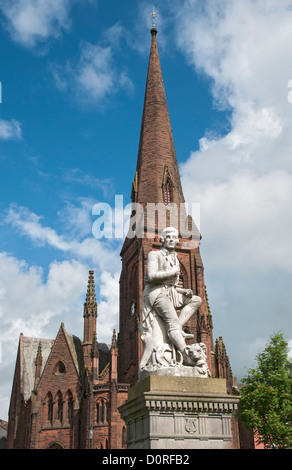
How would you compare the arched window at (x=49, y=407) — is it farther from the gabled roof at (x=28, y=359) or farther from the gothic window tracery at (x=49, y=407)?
the gabled roof at (x=28, y=359)

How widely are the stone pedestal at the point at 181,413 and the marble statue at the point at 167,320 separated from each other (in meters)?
0.26

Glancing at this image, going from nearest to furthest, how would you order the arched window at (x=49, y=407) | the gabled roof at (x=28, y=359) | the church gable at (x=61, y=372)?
the arched window at (x=49, y=407), the church gable at (x=61, y=372), the gabled roof at (x=28, y=359)

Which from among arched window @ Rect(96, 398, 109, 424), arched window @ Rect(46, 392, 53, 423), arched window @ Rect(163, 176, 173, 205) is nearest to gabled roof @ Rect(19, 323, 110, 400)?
arched window @ Rect(46, 392, 53, 423)

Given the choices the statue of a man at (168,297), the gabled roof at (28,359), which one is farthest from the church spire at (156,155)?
the statue of a man at (168,297)

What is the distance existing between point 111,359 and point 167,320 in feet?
122

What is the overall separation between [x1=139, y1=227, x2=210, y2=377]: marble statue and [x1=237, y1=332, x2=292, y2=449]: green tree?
24.8m

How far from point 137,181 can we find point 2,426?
34466mm

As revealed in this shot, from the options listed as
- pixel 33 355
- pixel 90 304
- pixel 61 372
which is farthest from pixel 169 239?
pixel 33 355

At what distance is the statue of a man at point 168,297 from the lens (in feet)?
24.2

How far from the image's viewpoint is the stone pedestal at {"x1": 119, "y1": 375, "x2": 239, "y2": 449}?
6438 millimetres

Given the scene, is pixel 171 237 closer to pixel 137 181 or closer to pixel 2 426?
pixel 137 181

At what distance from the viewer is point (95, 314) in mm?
48469

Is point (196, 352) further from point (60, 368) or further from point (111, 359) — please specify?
point (60, 368)
